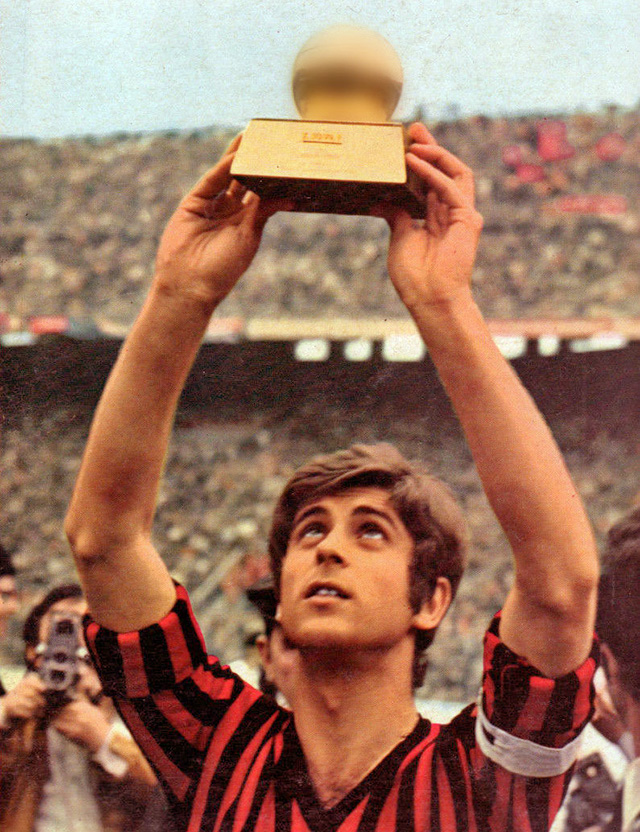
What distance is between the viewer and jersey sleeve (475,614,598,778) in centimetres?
195

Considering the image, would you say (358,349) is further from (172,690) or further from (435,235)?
(172,690)

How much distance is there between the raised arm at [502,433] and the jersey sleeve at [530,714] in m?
0.03

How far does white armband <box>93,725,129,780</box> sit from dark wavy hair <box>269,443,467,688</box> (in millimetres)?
525

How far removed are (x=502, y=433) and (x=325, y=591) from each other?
516 mm

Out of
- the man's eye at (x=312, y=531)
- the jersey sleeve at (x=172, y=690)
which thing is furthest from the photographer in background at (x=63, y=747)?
the man's eye at (x=312, y=531)

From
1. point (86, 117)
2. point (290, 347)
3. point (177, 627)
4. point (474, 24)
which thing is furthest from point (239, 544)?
point (474, 24)

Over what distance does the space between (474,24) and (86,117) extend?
0.95 m

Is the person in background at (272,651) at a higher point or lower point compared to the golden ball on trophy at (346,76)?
lower

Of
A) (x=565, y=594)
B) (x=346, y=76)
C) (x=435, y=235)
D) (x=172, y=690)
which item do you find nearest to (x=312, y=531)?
(x=172, y=690)

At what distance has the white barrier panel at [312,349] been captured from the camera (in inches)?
92.1

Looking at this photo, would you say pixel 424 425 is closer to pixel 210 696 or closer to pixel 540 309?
pixel 540 309

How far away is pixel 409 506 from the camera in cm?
219

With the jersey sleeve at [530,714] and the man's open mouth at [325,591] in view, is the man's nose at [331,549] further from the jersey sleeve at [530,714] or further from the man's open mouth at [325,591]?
the jersey sleeve at [530,714]

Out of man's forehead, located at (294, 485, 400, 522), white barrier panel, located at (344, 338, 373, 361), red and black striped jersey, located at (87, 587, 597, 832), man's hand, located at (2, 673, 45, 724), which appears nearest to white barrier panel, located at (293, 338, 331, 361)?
white barrier panel, located at (344, 338, 373, 361)
